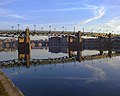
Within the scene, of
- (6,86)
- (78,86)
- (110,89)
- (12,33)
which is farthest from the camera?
(12,33)

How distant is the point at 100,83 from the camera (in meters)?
45.6

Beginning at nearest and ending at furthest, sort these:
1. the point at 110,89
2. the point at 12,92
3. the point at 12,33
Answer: the point at 12,92
the point at 110,89
the point at 12,33

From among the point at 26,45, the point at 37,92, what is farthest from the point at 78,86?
the point at 26,45

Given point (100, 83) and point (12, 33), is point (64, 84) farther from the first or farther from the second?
point (12, 33)

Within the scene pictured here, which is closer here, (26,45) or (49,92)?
(49,92)

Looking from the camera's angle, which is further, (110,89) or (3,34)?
(3,34)

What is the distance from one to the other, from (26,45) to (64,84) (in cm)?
13945

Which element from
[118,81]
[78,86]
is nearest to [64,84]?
[78,86]

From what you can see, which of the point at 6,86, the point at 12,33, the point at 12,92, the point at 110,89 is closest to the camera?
the point at 12,92

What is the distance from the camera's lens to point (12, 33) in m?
181

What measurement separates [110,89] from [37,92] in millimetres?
11519

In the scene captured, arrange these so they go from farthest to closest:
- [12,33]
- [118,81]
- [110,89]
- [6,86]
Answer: [12,33] < [118,81] < [110,89] < [6,86]

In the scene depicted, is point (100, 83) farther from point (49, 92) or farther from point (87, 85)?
point (49, 92)

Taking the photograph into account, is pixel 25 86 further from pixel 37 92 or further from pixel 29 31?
pixel 29 31
